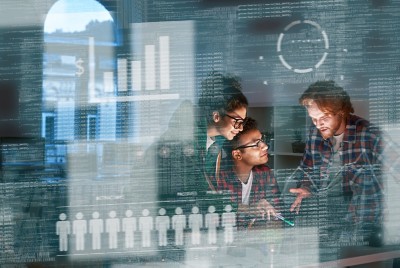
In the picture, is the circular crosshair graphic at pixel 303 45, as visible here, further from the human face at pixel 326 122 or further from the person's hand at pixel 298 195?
the person's hand at pixel 298 195

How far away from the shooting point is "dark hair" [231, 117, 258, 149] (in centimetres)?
172

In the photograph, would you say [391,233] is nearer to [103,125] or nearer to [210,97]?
[210,97]

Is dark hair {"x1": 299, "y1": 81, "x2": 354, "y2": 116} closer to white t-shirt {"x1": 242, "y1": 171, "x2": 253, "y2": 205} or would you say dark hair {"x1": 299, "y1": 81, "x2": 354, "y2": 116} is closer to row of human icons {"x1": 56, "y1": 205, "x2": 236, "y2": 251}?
white t-shirt {"x1": 242, "y1": 171, "x2": 253, "y2": 205}

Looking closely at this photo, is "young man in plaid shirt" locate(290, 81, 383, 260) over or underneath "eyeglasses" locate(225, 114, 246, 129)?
underneath

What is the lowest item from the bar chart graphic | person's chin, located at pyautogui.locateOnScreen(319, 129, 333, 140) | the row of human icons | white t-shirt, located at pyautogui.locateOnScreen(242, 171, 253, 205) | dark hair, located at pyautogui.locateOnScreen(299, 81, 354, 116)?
the row of human icons

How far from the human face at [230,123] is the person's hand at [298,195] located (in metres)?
0.20

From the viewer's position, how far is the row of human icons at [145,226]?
1.67 m

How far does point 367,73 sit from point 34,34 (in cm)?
79

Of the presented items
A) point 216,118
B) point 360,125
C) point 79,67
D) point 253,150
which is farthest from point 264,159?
point 79,67

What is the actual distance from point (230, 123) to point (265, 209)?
8.7 inches

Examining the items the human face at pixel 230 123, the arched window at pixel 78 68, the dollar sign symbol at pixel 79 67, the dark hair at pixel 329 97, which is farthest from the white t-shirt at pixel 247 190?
the dollar sign symbol at pixel 79 67

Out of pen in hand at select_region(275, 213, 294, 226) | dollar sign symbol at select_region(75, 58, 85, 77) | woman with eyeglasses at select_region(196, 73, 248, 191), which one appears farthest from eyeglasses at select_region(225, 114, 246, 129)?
dollar sign symbol at select_region(75, 58, 85, 77)

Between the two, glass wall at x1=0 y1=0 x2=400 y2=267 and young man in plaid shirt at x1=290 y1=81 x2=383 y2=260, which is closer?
glass wall at x1=0 y1=0 x2=400 y2=267

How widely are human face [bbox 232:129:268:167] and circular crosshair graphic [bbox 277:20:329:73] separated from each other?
0.18 m
